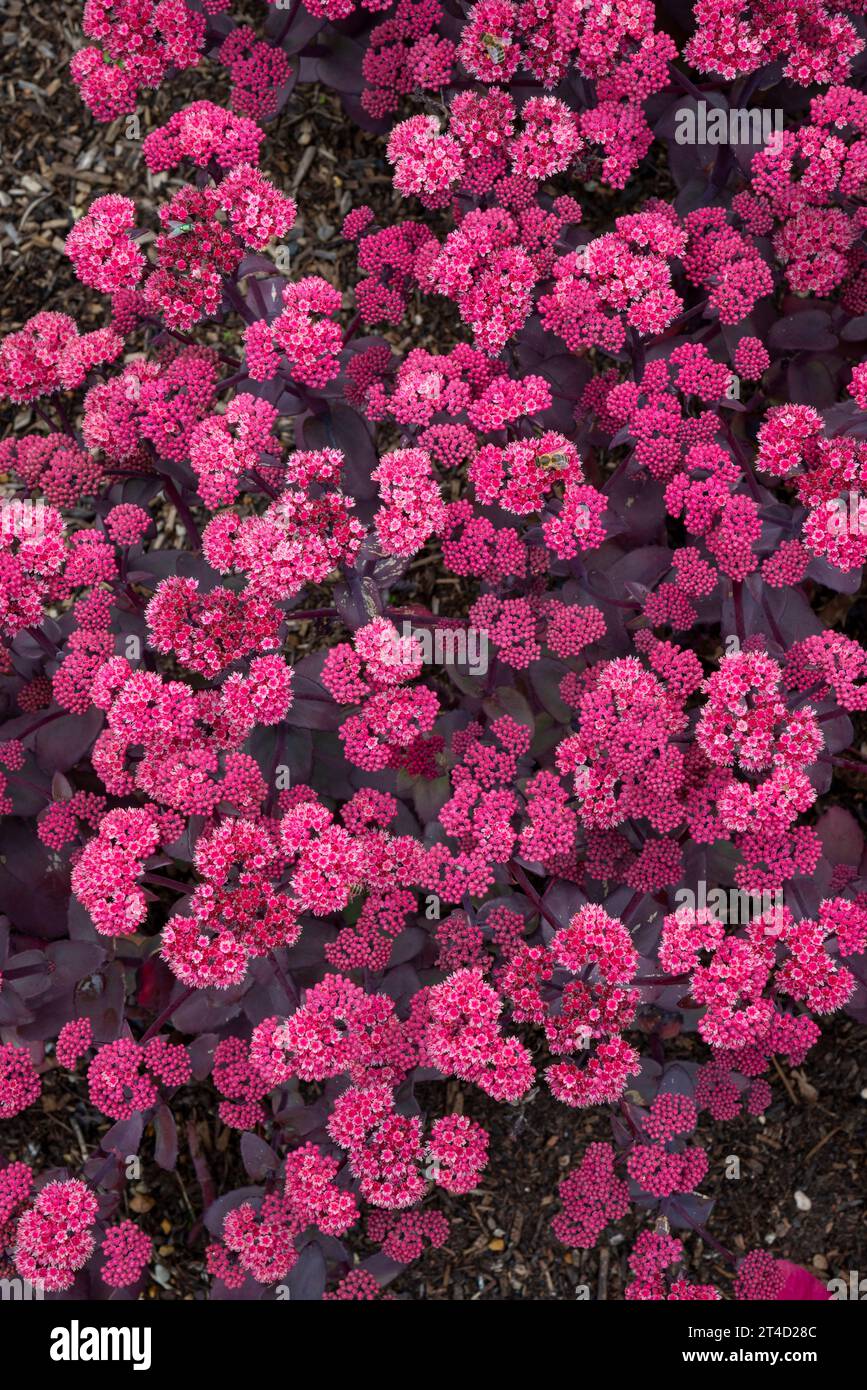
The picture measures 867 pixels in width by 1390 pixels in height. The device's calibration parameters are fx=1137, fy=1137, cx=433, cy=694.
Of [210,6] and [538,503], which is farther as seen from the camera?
[210,6]

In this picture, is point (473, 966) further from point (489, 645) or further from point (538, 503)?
point (538, 503)

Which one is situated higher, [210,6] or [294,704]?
[210,6]

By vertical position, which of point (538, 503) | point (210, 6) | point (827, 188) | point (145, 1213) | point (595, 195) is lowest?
point (145, 1213)

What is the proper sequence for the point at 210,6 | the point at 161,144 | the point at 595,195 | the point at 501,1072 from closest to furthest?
the point at 501,1072
the point at 161,144
the point at 210,6
the point at 595,195

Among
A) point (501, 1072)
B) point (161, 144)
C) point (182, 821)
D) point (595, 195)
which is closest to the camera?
point (501, 1072)

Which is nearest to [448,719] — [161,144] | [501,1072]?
[501,1072]

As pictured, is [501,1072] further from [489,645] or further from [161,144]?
[161,144]

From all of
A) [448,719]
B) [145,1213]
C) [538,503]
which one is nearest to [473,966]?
[448,719]
